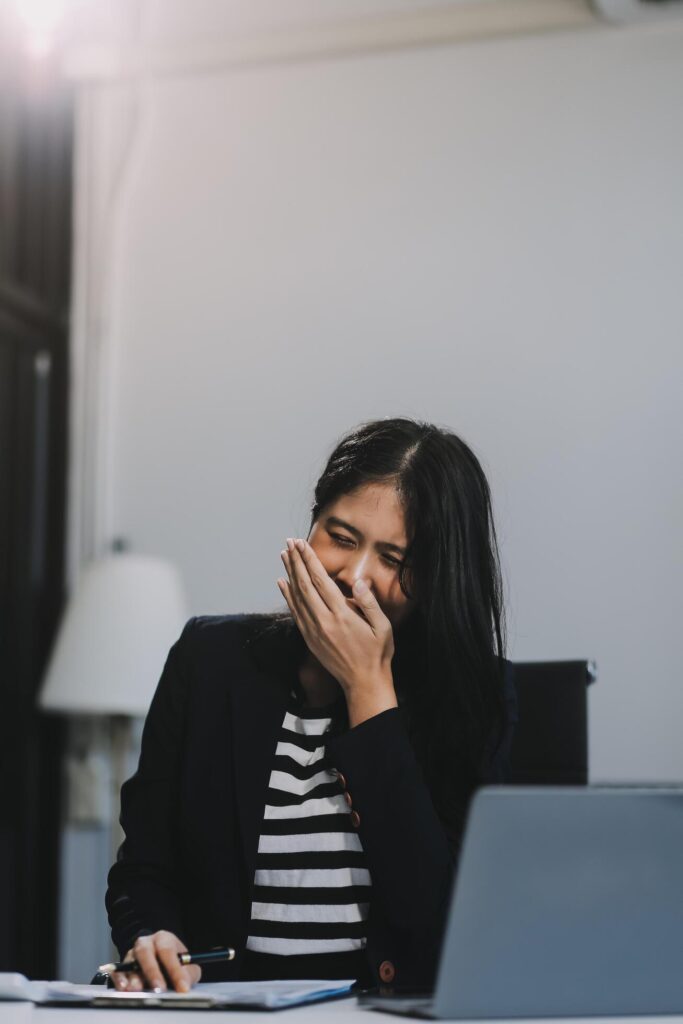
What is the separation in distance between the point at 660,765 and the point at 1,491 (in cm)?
159

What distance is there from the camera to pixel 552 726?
1.50 metres

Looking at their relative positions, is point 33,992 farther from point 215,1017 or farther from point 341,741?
point 341,741

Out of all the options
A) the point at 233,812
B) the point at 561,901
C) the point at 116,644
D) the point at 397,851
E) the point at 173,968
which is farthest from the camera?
the point at 116,644

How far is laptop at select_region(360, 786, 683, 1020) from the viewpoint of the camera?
0.72 meters

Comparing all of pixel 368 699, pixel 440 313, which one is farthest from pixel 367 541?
pixel 440 313

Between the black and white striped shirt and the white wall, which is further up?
the white wall

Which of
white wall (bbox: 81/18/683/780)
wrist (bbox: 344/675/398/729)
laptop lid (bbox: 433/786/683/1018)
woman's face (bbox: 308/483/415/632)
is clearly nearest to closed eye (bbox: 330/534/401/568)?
woman's face (bbox: 308/483/415/632)

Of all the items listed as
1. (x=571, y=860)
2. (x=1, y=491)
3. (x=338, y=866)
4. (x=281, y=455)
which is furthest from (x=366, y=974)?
(x=1, y=491)

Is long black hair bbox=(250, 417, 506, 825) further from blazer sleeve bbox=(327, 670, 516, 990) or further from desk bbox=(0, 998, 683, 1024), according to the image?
desk bbox=(0, 998, 683, 1024)

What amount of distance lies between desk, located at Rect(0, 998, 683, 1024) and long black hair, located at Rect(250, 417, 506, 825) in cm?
51

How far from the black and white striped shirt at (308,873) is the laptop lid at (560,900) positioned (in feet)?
1.69

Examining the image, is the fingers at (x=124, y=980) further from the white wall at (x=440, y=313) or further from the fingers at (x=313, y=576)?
the white wall at (x=440, y=313)

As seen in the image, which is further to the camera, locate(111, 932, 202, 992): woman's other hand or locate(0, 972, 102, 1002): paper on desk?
locate(111, 932, 202, 992): woman's other hand

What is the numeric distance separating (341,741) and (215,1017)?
17.7 inches
